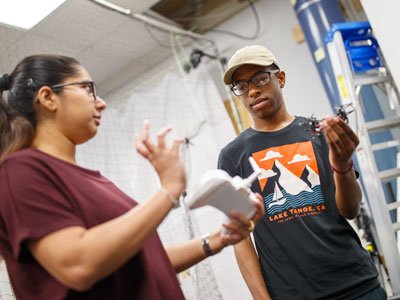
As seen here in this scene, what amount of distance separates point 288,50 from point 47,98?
106 inches

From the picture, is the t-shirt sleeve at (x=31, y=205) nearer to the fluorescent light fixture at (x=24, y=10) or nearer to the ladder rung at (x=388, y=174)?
the ladder rung at (x=388, y=174)

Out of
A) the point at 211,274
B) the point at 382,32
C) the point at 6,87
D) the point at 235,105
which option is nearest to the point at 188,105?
the point at 235,105

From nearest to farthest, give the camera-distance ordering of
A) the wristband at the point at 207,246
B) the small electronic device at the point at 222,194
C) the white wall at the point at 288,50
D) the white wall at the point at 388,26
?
1. the small electronic device at the point at 222,194
2. the wristband at the point at 207,246
3. the white wall at the point at 388,26
4. the white wall at the point at 288,50

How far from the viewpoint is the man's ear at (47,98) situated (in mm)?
931

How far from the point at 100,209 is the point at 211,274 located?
196cm

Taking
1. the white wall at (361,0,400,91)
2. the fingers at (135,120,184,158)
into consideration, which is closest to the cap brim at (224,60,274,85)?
the fingers at (135,120,184,158)

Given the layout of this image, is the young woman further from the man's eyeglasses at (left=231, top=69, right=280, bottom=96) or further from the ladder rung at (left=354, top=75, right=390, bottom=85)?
the ladder rung at (left=354, top=75, right=390, bottom=85)

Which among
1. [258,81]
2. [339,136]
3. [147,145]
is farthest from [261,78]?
[147,145]

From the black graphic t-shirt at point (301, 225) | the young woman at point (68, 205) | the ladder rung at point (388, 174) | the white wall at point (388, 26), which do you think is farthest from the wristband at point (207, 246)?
the white wall at point (388, 26)

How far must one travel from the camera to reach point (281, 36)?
335cm

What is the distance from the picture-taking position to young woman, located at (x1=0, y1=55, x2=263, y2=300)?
0.73 meters

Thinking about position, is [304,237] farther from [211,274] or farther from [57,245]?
[211,274]

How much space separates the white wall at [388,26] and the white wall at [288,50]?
1.09m

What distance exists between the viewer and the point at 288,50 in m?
3.30
